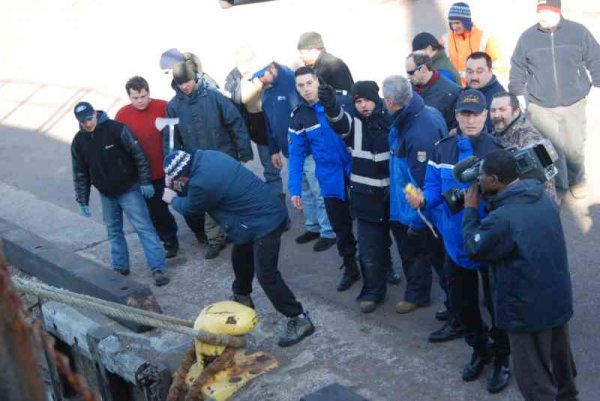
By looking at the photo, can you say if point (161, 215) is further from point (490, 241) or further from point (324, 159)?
point (490, 241)

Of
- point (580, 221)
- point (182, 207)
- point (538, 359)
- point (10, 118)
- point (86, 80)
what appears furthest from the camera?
point (86, 80)

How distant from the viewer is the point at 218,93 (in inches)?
336

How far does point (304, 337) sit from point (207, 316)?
0.91m

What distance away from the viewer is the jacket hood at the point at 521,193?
195 inches

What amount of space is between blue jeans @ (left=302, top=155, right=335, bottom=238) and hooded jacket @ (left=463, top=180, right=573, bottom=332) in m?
3.39

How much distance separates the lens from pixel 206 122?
8.44 m

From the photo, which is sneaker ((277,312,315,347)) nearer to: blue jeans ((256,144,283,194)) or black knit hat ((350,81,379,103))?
black knit hat ((350,81,379,103))

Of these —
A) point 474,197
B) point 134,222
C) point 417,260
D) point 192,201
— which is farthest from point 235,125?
point 474,197

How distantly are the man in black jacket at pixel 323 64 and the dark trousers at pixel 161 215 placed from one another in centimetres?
187

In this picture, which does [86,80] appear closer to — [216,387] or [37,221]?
[37,221]

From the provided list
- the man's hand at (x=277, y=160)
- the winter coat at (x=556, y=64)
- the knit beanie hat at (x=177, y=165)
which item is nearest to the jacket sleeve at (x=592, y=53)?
the winter coat at (x=556, y=64)

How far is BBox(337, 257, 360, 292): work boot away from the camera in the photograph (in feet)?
25.7

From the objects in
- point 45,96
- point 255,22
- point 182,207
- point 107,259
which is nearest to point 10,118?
point 45,96

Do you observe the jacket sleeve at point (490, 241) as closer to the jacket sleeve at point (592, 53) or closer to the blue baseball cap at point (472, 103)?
the blue baseball cap at point (472, 103)
